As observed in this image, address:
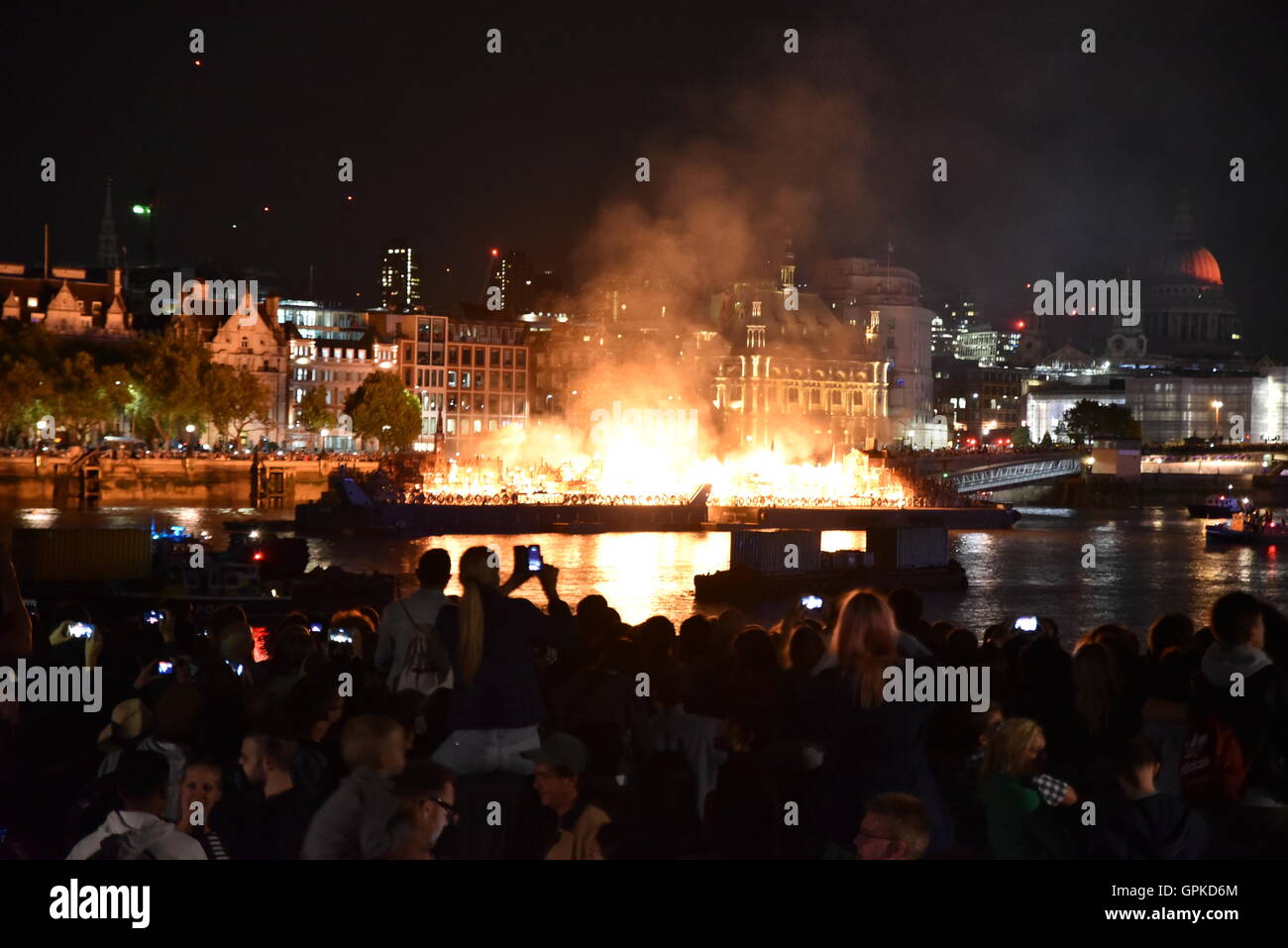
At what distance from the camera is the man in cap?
697 cm

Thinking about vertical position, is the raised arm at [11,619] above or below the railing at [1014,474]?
below

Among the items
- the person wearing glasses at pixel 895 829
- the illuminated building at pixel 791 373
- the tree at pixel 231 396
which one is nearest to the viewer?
the person wearing glasses at pixel 895 829

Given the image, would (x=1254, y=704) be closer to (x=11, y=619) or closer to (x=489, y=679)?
(x=489, y=679)

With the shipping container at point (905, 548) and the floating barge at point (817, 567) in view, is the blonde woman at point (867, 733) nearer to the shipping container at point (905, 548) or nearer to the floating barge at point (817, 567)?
the floating barge at point (817, 567)

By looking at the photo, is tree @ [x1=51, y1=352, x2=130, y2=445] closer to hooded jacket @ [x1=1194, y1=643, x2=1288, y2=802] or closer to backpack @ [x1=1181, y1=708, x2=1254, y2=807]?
hooded jacket @ [x1=1194, y1=643, x2=1288, y2=802]

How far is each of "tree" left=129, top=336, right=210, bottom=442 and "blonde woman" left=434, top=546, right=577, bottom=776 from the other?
3607 inches

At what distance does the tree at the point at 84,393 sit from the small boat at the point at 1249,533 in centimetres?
6430

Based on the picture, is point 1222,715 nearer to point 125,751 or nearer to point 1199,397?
point 125,751

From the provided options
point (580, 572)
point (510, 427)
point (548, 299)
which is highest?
point (548, 299)

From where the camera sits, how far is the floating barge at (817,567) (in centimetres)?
4694

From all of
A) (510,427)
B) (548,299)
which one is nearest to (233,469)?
(510,427)

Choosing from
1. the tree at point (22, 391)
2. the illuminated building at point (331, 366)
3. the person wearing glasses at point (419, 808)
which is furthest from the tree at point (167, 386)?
the person wearing glasses at point (419, 808)
